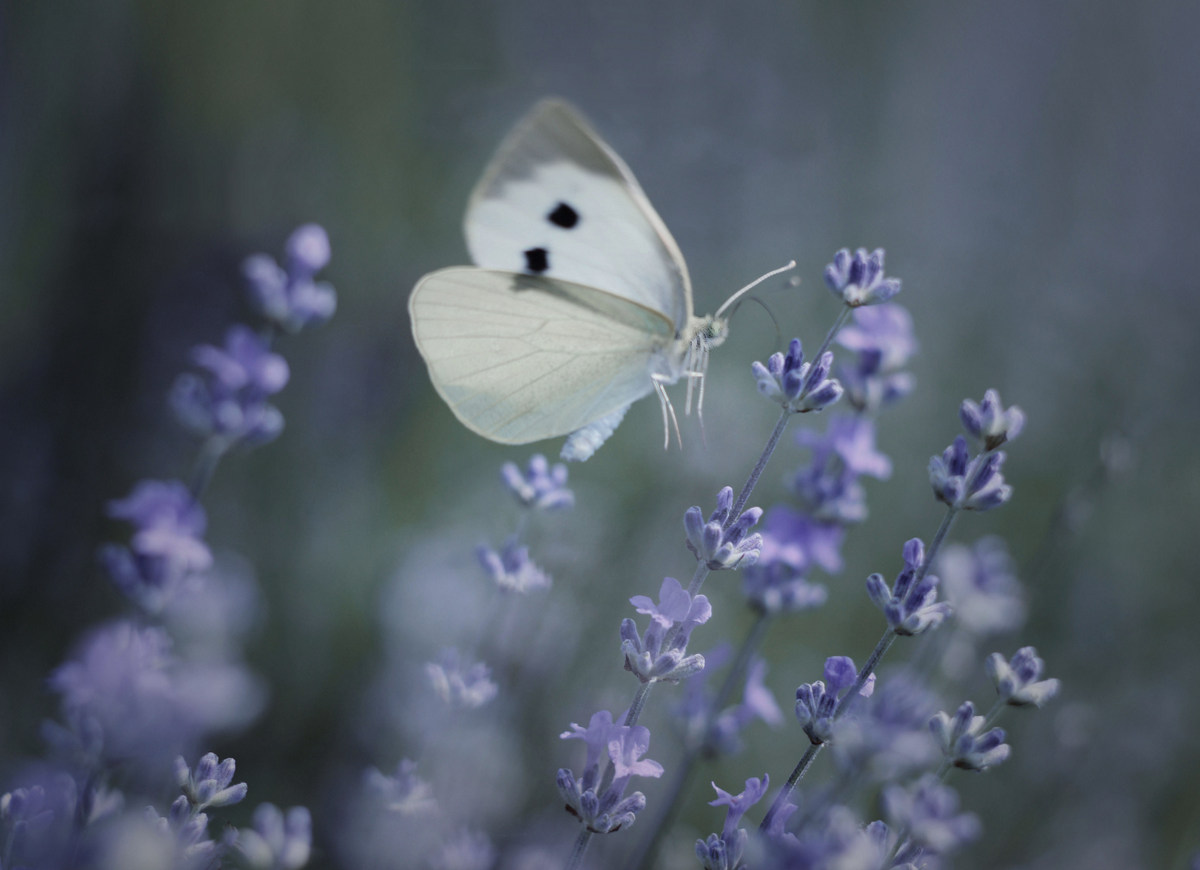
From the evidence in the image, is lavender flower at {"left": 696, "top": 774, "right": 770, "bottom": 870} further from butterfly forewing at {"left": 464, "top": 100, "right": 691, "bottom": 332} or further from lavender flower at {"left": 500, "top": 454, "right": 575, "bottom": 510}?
butterfly forewing at {"left": 464, "top": 100, "right": 691, "bottom": 332}

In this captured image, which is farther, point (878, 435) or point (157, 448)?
point (878, 435)

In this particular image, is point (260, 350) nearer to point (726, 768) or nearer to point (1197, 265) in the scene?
point (726, 768)

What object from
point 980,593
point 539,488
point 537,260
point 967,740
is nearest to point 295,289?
point 539,488

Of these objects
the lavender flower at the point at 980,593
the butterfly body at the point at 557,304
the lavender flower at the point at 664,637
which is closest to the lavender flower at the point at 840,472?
the lavender flower at the point at 980,593

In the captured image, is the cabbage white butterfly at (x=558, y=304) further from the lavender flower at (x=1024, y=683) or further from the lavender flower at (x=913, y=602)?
the lavender flower at (x=1024, y=683)

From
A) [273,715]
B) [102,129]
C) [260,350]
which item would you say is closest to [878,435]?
[273,715]

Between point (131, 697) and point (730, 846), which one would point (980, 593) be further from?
point (131, 697)
